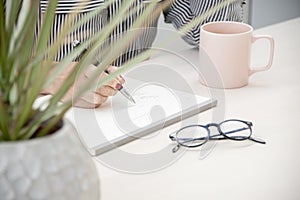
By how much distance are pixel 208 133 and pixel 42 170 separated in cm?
48

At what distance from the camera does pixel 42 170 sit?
1.64 feet

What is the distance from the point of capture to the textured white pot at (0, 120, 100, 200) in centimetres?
50

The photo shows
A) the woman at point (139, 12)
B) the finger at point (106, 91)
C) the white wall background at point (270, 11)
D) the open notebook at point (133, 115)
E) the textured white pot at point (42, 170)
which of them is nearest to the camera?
the textured white pot at point (42, 170)

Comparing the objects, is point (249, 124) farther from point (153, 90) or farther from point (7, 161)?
point (7, 161)

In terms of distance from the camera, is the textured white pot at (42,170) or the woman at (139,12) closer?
the textured white pot at (42,170)

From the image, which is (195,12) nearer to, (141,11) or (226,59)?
(141,11)

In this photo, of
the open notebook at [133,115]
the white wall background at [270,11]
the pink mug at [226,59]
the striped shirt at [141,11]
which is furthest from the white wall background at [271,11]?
the open notebook at [133,115]

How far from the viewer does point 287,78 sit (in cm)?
119

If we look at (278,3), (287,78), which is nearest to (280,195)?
(287,78)

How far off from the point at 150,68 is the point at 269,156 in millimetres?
408

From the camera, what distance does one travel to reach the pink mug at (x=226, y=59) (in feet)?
3.64

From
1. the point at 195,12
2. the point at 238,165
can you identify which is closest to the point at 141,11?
the point at 195,12

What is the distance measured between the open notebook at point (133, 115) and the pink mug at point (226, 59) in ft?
0.29

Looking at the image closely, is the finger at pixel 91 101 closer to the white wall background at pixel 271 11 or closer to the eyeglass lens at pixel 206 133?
the eyeglass lens at pixel 206 133
